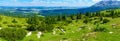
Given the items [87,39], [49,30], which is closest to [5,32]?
[49,30]

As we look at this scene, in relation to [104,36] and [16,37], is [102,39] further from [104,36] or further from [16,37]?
[16,37]

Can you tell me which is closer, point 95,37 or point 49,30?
point 95,37

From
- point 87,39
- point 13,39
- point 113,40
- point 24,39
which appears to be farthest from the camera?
point 24,39

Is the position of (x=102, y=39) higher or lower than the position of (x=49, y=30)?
higher

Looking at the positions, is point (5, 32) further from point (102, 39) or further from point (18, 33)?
point (102, 39)

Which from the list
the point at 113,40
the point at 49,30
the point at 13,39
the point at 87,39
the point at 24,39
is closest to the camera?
the point at 113,40

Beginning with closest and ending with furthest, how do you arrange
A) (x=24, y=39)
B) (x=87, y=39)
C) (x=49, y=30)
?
(x=87, y=39) < (x=24, y=39) < (x=49, y=30)

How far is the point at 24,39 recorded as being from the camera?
76562mm

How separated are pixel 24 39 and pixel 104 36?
1169 inches

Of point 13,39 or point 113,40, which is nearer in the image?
point 113,40

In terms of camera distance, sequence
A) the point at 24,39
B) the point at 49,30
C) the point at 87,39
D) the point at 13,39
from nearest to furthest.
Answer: the point at 87,39, the point at 13,39, the point at 24,39, the point at 49,30

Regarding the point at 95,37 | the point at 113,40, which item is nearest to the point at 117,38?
the point at 113,40

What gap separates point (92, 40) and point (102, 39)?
8.43ft

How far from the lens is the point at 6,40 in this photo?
7294cm
